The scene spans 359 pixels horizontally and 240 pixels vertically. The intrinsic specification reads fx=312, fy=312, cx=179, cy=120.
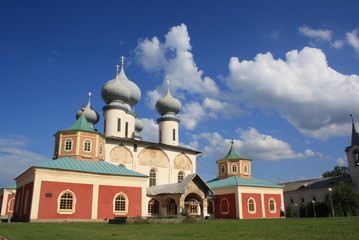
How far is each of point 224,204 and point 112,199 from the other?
45.9ft

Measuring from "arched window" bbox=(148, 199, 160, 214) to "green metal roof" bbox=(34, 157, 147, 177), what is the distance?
5025 mm

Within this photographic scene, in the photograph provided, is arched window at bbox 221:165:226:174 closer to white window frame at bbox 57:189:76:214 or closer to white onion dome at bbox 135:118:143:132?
white onion dome at bbox 135:118:143:132

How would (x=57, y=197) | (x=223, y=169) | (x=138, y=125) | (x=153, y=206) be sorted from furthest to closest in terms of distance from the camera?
(x=138, y=125) < (x=223, y=169) < (x=153, y=206) < (x=57, y=197)

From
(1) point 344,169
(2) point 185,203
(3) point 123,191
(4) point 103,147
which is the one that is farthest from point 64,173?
(1) point 344,169

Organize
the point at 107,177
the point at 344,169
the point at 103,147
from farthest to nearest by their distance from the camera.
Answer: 1. the point at 344,169
2. the point at 103,147
3. the point at 107,177

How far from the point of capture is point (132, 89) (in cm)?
3772

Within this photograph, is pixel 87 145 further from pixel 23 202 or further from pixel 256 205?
pixel 256 205

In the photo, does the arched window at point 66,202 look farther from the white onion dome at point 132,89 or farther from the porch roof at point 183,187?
the white onion dome at point 132,89

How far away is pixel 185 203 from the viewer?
26781 mm

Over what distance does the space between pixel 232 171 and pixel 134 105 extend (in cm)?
1433

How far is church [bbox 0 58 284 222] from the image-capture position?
73.8ft

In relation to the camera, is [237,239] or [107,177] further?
[107,177]

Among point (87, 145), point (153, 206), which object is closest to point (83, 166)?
point (87, 145)

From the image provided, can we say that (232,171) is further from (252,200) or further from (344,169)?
(344,169)
